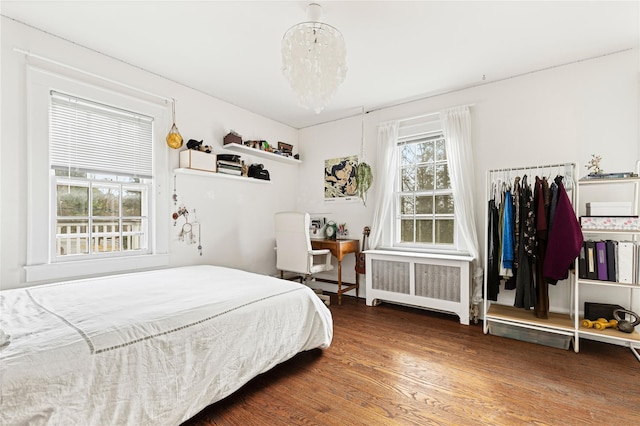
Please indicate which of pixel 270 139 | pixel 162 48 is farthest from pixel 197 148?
pixel 270 139

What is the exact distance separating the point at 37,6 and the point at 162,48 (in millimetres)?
792

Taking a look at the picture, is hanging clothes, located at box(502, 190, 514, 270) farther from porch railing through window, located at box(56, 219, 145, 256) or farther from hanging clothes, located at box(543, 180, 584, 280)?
porch railing through window, located at box(56, 219, 145, 256)

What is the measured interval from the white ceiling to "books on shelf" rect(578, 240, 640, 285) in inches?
67.8

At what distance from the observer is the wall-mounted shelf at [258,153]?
363 cm

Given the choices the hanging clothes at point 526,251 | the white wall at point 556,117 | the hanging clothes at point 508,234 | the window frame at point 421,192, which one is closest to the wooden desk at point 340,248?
the window frame at point 421,192

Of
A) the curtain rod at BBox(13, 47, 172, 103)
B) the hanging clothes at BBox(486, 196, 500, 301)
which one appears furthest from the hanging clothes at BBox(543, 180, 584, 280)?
the curtain rod at BBox(13, 47, 172, 103)

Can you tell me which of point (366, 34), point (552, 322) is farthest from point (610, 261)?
point (366, 34)

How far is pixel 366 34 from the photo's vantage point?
2.32 m

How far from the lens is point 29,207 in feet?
7.22

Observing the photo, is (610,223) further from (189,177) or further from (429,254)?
(189,177)

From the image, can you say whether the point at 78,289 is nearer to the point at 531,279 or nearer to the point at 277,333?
the point at 277,333

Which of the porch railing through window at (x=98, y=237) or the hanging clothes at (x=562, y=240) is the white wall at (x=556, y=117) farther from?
the porch railing through window at (x=98, y=237)

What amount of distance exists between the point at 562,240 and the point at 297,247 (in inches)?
103

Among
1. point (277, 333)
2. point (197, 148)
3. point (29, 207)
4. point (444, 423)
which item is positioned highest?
point (197, 148)
